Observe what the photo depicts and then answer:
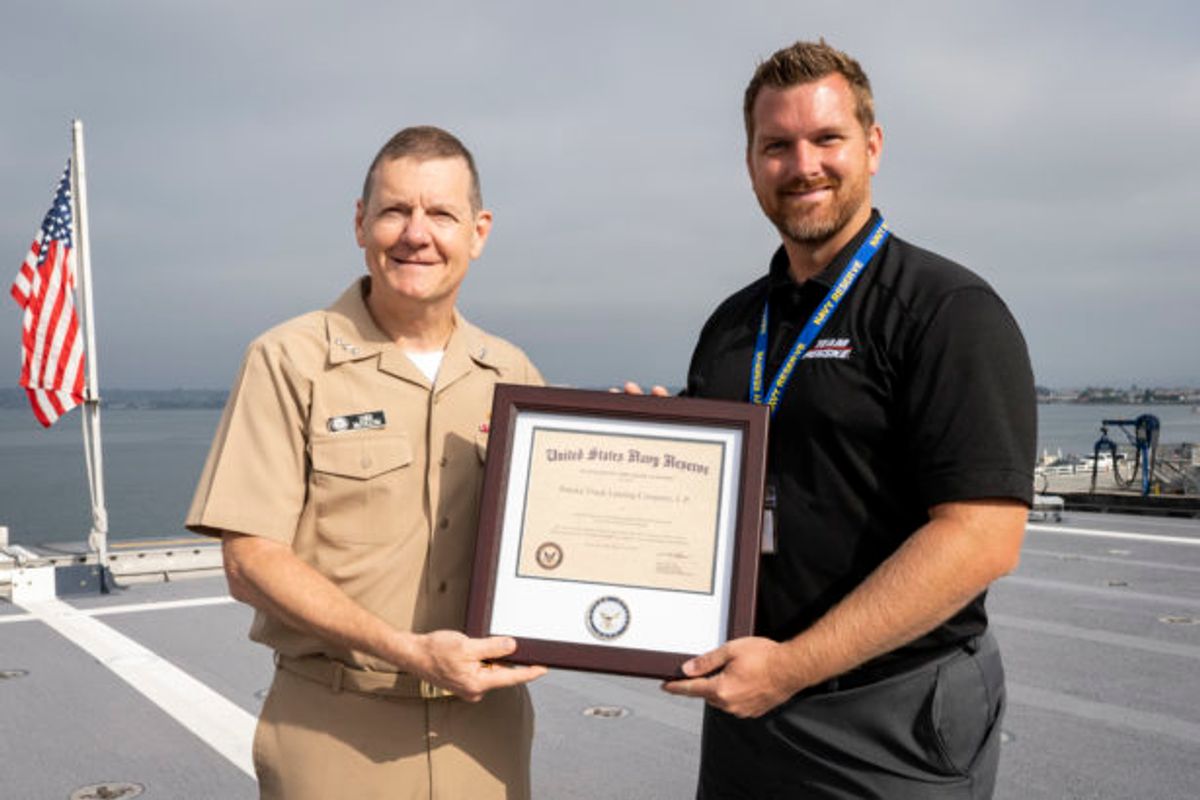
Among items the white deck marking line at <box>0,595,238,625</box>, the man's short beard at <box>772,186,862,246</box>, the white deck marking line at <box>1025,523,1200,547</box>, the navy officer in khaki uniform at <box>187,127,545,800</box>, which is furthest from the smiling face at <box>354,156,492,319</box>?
the white deck marking line at <box>1025,523,1200,547</box>

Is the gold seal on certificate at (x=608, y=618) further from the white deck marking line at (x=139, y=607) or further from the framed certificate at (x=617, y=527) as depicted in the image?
the white deck marking line at (x=139, y=607)

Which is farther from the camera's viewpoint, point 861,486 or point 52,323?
point 52,323

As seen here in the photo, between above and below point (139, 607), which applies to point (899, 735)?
Answer: above

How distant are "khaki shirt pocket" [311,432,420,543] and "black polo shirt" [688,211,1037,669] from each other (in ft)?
2.29

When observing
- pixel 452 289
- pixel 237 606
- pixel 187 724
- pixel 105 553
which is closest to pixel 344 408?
pixel 452 289

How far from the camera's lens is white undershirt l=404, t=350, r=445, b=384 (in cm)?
195

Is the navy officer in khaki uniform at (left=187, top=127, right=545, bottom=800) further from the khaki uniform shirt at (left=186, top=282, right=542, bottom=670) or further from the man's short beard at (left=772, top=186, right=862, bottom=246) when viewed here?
the man's short beard at (left=772, top=186, right=862, bottom=246)

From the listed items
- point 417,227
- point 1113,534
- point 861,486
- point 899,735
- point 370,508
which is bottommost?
point 1113,534

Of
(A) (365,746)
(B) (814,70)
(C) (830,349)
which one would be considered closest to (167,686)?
(A) (365,746)

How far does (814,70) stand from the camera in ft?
6.00

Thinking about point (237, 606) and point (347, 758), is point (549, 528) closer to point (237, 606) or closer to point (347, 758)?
point (347, 758)

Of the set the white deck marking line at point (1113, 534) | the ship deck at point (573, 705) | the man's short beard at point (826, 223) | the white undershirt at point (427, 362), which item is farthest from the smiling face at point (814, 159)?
the white deck marking line at point (1113, 534)

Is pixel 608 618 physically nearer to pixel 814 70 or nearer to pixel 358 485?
pixel 358 485

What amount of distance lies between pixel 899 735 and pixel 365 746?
0.95m
